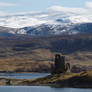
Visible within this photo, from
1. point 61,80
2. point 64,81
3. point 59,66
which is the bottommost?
point 64,81

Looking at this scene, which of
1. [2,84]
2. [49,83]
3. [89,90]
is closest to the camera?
[89,90]

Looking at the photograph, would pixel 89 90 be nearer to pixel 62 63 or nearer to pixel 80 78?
pixel 80 78

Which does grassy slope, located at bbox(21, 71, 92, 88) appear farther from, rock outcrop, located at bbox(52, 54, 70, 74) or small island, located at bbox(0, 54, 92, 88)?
rock outcrop, located at bbox(52, 54, 70, 74)

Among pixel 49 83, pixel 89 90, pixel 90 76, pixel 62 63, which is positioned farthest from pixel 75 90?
pixel 62 63

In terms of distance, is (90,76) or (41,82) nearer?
(90,76)

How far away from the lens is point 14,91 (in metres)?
114

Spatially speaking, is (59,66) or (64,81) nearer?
(64,81)

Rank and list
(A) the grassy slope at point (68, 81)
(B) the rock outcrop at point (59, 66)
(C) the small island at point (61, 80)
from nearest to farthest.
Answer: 1. (A) the grassy slope at point (68, 81)
2. (C) the small island at point (61, 80)
3. (B) the rock outcrop at point (59, 66)

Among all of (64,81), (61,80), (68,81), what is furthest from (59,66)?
(68,81)

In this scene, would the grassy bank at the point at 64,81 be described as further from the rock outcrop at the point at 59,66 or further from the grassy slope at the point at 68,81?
the rock outcrop at the point at 59,66

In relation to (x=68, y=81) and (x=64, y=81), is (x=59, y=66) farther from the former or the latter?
(x=68, y=81)

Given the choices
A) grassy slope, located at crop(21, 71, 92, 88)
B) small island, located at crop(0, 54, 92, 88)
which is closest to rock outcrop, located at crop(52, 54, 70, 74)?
small island, located at crop(0, 54, 92, 88)

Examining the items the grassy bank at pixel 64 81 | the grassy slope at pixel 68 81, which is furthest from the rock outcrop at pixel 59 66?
the grassy slope at pixel 68 81

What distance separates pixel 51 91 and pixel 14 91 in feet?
30.6
